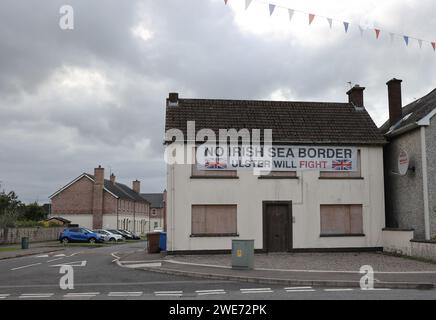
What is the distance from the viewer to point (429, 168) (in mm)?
21891

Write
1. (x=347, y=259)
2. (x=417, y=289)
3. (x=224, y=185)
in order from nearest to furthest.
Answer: (x=417, y=289), (x=347, y=259), (x=224, y=185)

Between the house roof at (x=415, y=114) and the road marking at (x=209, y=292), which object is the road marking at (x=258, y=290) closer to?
the road marking at (x=209, y=292)

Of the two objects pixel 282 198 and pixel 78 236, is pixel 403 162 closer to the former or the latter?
pixel 282 198

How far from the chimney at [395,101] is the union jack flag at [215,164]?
9973 millimetres

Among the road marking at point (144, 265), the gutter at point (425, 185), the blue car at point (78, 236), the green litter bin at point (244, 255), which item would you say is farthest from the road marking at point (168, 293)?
the blue car at point (78, 236)

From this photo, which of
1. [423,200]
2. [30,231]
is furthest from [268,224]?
[30,231]

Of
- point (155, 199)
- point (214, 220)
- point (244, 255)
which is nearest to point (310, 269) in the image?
point (244, 255)

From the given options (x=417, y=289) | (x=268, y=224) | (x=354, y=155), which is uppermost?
(x=354, y=155)

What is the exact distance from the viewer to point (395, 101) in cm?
2697

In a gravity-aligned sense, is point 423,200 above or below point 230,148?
below

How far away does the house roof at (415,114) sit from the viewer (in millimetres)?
22367
